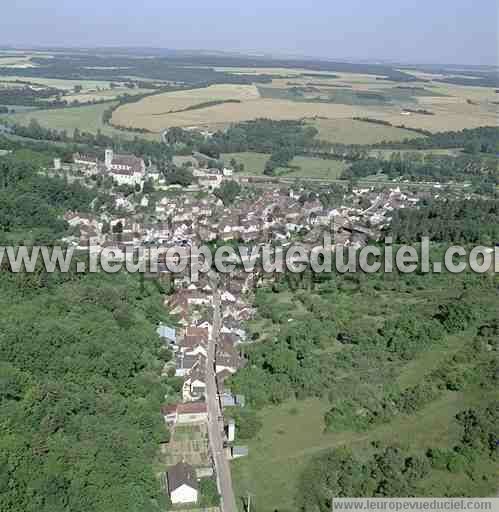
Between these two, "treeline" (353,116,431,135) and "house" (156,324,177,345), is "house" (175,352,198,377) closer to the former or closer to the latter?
"house" (156,324,177,345)

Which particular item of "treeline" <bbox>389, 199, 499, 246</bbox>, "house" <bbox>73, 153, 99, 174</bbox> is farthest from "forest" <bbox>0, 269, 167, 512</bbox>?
"house" <bbox>73, 153, 99, 174</bbox>

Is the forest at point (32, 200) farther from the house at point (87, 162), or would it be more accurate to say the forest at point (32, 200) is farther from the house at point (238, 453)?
the house at point (238, 453)

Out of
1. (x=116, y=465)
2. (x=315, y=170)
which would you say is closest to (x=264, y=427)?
(x=116, y=465)

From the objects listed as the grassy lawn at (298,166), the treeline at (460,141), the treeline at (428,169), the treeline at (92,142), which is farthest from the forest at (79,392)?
the treeline at (460,141)

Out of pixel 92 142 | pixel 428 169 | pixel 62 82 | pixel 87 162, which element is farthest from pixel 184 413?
pixel 62 82

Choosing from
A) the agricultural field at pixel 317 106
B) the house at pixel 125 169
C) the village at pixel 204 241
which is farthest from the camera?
the agricultural field at pixel 317 106

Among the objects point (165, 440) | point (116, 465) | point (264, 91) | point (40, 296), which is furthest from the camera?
point (264, 91)

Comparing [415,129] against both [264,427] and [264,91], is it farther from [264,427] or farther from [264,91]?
[264,427]
